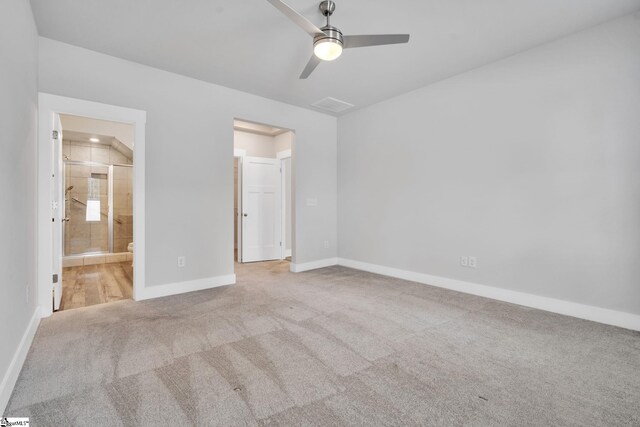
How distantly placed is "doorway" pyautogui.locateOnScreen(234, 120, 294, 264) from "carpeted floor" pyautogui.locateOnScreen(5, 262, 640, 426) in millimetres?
2571

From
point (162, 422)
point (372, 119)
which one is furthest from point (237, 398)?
point (372, 119)

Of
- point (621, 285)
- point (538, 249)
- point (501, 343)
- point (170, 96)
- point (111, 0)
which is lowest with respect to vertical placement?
point (501, 343)

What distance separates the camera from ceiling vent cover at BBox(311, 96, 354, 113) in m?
4.38

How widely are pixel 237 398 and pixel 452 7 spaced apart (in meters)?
3.14

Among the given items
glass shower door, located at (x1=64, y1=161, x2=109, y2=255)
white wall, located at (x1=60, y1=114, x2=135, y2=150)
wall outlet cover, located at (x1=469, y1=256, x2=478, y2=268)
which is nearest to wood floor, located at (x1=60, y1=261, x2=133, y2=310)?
glass shower door, located at (x1=64, y1=161, x2=109, y2=255)

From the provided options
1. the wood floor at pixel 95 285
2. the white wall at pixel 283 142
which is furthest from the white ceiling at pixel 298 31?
the wood floor at pixel 95 285

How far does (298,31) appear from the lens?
2643 millimetres

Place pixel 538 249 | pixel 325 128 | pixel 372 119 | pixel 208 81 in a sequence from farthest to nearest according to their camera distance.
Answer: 1. pixel 325 128
2. pixel 372 119
3. pixel 208 81
4. pixel 538 249

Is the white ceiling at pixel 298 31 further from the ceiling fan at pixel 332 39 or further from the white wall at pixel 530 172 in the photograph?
the white wall at pixel 530 172

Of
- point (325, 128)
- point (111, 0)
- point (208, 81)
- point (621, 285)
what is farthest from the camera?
point (325, 128)

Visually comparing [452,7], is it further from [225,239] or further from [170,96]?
[225,239]

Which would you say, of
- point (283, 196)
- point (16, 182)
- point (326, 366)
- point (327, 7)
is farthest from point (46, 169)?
point (283, 196)

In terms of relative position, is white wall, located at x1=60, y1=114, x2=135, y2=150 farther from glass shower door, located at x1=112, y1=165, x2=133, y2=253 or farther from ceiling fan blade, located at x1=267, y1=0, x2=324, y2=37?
ceiling fan blade, located at x1=267, y1=0, x2=324, y2=37

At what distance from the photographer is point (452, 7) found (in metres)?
2.35
